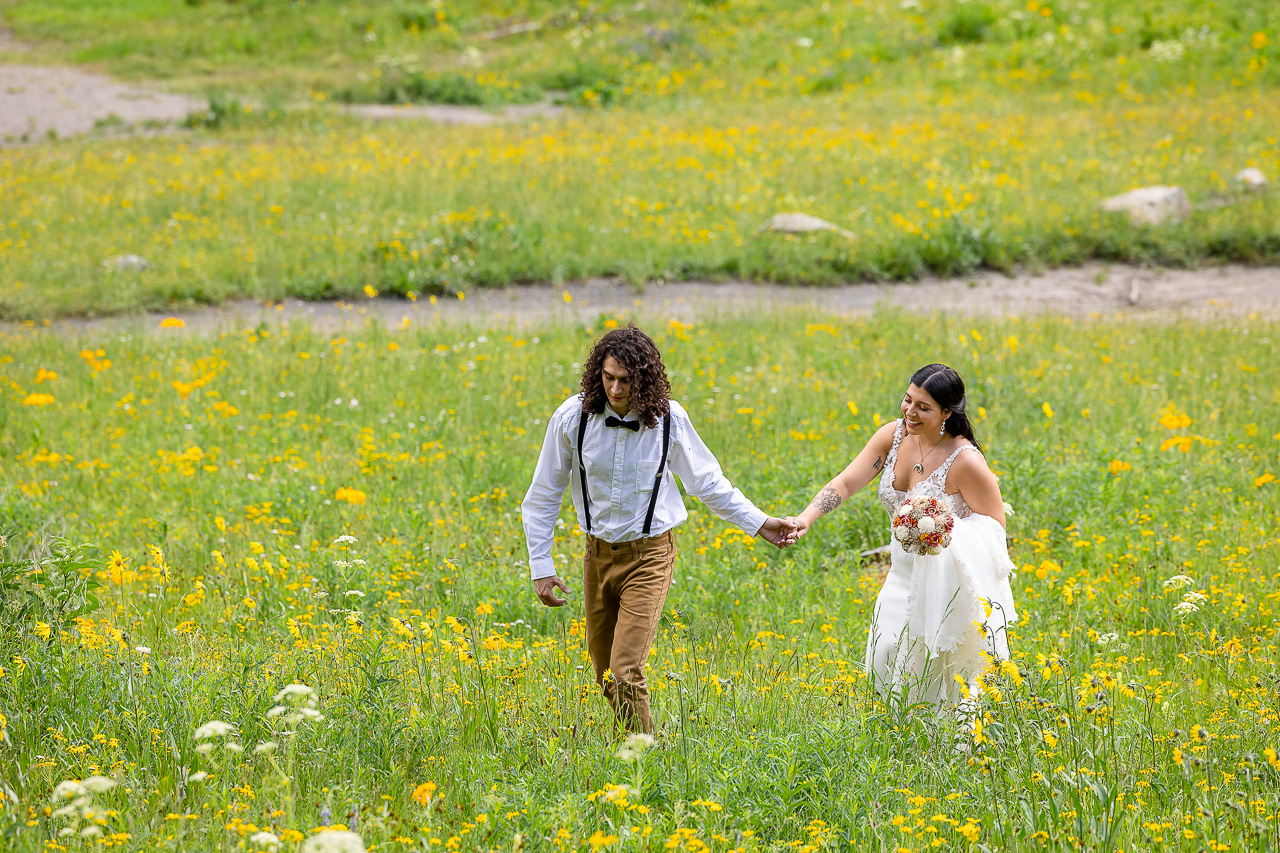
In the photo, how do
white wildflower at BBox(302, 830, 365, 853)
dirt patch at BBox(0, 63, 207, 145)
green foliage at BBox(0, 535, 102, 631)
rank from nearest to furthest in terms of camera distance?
1. white wildflower at BBox(302, 830, 365, 853)
2. green foliage at BBox(0, 535, 102, 631)
3. dirt patch at BBox(0, 63, 207, 145)

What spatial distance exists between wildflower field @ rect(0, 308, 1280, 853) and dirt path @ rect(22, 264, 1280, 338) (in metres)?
1.05

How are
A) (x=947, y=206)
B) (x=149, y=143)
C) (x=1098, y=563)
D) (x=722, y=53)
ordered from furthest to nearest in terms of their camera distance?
(x=722, y=53), (x=149, y=143), (x=947, y=206), (x=1098, y=563)

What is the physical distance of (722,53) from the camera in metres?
26.4

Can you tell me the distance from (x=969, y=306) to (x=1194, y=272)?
3828mm

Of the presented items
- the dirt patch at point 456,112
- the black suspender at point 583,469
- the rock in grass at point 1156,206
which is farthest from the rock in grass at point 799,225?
the black suspender at point 583,469

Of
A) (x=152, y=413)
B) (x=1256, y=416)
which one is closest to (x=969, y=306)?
(x=1256, y=416)

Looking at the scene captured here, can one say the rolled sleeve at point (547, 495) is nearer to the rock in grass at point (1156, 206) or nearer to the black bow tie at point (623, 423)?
the black bow tie at point (623, 423)

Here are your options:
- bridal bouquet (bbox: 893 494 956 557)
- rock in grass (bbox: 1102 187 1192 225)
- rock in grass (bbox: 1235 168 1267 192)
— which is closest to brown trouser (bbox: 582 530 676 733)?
bridal bouquet (bbox: 893 494 956 557)

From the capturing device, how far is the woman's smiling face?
13.8 ft

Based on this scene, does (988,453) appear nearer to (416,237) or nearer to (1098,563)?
(1098,563)

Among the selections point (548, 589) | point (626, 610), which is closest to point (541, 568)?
point (548, 589)

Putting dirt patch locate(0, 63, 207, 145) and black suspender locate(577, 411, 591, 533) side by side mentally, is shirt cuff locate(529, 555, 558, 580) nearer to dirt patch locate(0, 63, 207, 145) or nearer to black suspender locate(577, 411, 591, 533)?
black suspender locate(577, 411, 591, 533)

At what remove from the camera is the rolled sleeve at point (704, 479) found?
4.25 meters

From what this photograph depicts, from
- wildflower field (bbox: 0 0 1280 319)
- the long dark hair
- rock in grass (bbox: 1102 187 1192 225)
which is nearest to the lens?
the long dark hair
